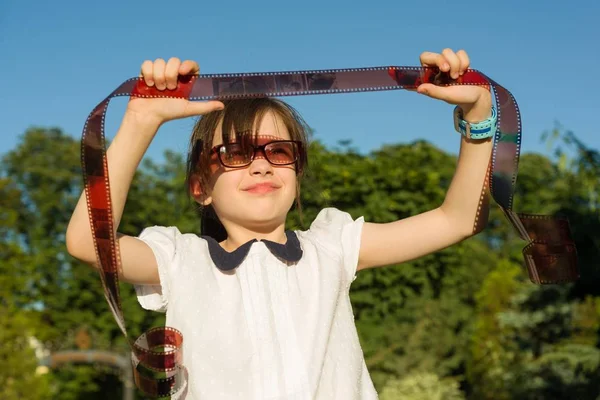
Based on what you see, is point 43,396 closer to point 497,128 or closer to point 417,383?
point 417,383

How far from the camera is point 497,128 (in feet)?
8.34

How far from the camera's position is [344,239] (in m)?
2.69

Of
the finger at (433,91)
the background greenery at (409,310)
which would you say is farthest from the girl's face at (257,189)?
the background greenery at (409,310)

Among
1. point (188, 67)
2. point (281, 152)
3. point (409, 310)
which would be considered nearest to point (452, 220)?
point (281, 152)

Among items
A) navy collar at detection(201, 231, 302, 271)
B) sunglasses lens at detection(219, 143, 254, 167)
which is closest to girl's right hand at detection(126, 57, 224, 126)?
sunglasses lens at detection(219, 143, 254, 167)

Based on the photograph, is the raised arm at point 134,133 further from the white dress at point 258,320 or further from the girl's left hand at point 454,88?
the girl's left hand at point 454,88

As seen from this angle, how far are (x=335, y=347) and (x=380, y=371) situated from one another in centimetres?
977

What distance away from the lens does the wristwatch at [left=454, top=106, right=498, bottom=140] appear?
8.41 feet

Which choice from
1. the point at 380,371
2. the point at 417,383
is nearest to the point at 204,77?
the point at 417,383

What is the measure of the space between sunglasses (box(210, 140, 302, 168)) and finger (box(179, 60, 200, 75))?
1.18 ft

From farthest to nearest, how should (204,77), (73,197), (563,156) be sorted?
(73,197) → (563,156) → (204,77)

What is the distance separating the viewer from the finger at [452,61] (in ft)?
8.02

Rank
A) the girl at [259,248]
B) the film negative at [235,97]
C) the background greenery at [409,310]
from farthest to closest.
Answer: the background greenery at [409,310], the girl at [259,248], the film negative at [235,97]

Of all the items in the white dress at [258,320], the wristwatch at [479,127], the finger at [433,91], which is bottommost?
the white dress at [258,320]
